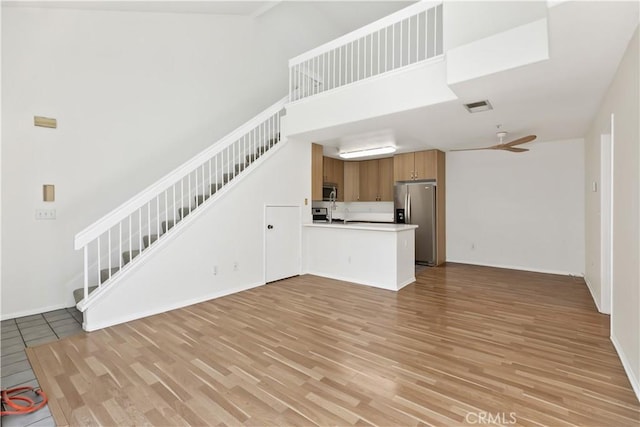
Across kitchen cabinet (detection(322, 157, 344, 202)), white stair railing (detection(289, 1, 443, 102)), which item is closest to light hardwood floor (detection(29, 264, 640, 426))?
white stair railing (detection(289, 1, 443, 102))

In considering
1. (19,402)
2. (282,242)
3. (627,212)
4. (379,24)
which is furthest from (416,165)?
(19,402)

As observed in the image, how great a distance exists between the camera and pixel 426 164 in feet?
21.0

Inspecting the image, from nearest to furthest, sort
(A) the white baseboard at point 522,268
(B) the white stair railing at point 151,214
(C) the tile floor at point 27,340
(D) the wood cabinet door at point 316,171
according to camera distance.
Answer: (C) the tile floor at point 27,340
(B) the white stair railing at point 151,214
(A) the white baseboard at point 522,268
(D) the wood cabinet door at point 316,171

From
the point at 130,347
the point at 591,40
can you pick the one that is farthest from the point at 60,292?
the point at 591,40

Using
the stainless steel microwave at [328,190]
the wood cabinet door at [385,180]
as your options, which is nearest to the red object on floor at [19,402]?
the stainless steel microwave at [328,190]

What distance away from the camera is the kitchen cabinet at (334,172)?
285 inches

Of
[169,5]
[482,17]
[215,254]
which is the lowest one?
[215,254]

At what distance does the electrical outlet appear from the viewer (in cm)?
357

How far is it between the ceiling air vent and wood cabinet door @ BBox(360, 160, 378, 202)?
3899mm

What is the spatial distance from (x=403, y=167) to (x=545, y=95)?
141 inches

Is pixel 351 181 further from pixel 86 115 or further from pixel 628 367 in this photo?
pixel 628 367

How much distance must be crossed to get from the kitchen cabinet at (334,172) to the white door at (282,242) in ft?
6.84

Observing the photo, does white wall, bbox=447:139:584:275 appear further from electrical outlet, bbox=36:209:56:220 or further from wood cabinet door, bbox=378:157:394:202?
electrical outlet, bbox=36:209:56:220

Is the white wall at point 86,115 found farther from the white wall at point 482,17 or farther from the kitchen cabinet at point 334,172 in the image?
the white wall at point 482,17
